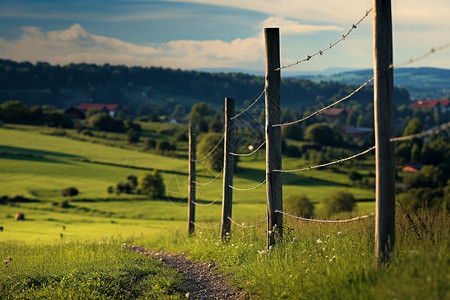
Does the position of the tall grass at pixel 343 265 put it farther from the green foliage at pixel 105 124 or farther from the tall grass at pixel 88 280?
the green foliage at pixel 105 124

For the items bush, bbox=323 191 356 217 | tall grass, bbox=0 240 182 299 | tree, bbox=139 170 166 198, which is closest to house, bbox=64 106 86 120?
tree, bbox=139 170 166 198

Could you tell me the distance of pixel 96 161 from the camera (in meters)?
73.3

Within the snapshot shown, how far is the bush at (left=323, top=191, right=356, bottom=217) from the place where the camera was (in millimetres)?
57025

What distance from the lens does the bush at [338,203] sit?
57.0 metres

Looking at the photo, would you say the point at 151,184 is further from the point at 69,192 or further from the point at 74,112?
the point at 74,112

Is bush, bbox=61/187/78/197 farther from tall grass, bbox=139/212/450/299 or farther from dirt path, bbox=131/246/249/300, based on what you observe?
tall grass, bbox=139/212/450/299

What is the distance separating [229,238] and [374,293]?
7973 mm

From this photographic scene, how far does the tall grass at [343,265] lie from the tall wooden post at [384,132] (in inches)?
15.5

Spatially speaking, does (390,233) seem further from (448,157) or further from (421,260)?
(448,157)

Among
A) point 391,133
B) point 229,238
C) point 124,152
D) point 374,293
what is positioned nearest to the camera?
point 374,293

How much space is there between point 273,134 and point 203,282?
127 inches

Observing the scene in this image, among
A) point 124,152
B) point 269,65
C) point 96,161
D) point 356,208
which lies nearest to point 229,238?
point 269,65

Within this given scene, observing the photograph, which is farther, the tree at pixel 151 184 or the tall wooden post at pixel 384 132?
the tree at pixel 151 184

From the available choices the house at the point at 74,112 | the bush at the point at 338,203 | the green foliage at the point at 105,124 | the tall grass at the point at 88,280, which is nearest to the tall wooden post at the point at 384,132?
the tall grass at the point at 88,280
